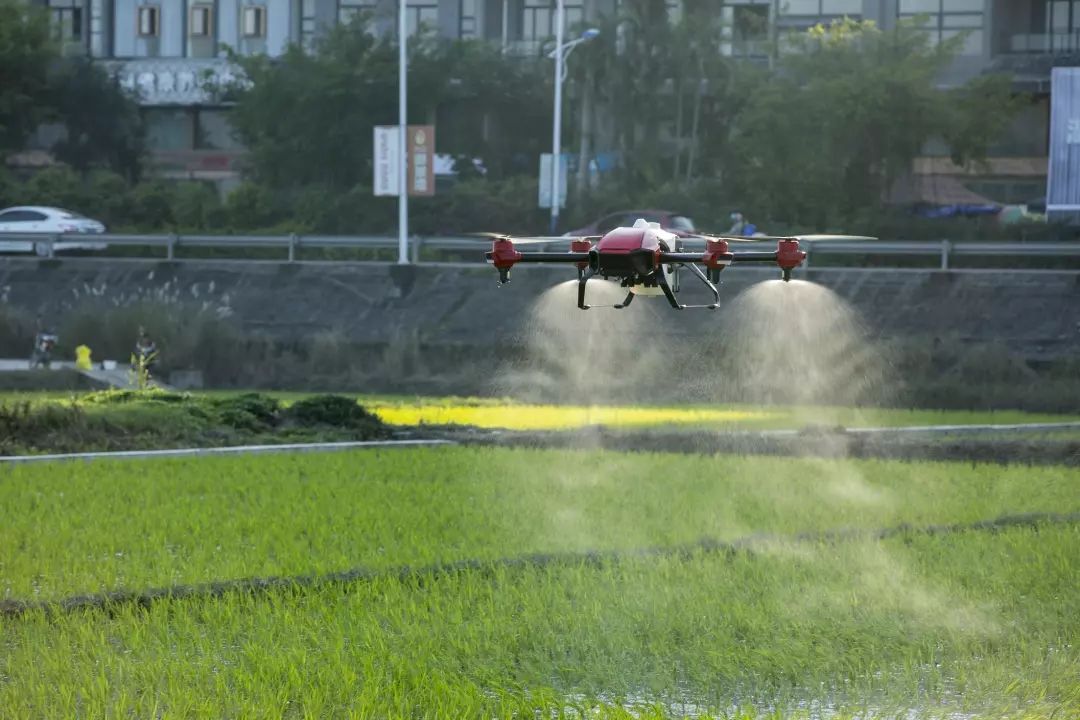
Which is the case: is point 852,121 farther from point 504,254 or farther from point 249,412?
point 504,254

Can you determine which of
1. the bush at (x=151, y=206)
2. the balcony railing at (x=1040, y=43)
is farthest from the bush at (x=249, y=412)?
the balcony railing at (x=1040, y=43)

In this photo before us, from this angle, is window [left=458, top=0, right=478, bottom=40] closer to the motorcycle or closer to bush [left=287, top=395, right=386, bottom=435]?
the motorcycle

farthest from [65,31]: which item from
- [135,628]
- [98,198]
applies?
[135,628]

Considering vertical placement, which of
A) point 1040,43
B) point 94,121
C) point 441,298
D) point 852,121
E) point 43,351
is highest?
point 1040,43

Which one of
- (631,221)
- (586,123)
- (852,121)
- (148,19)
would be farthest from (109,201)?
(852,121)

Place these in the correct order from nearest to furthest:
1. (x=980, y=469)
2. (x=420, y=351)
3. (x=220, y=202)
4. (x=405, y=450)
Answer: (x=980, y=469), (x=405, y=450), (x=420, y=351), (x=220, y=202)

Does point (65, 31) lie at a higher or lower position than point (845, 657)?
higher

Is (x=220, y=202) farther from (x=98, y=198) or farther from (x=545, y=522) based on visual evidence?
(x=545, y=522)

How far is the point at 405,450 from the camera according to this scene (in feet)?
77.9

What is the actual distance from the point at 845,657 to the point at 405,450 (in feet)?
42.8

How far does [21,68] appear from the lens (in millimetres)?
64875

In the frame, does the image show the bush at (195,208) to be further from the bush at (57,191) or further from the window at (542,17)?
the window at (542,17)

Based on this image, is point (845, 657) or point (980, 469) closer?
point (845, 657)

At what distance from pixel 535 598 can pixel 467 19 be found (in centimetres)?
5690
